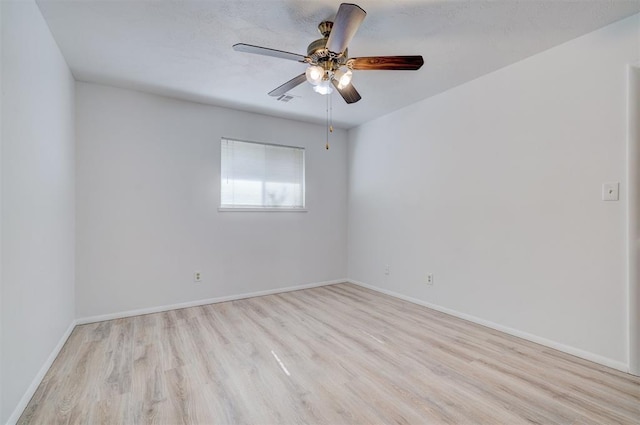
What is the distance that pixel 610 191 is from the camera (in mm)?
2271

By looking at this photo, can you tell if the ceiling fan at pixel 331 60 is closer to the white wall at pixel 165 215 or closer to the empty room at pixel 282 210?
the empty room at pixel 282 210

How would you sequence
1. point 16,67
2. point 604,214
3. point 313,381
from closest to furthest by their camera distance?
point 16,67 → point 313,381 → point 604,214

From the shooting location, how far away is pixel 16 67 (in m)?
1.73

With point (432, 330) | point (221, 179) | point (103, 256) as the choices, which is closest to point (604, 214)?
point (432, 330)

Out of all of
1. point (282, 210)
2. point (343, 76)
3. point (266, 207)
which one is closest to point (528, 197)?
point (343, 76)

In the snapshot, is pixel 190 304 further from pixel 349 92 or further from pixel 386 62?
pixel 386 62

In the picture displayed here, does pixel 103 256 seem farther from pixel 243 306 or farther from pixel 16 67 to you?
pixel 16 67

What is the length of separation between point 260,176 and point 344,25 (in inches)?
111

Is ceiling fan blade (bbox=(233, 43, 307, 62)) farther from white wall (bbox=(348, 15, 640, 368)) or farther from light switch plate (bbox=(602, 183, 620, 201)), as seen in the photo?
light switch plate (bbox=(602, 183, 620, 201))

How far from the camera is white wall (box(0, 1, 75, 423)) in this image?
1.62 metres

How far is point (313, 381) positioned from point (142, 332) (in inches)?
74.2

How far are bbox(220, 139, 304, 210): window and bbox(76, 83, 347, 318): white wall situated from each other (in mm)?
113

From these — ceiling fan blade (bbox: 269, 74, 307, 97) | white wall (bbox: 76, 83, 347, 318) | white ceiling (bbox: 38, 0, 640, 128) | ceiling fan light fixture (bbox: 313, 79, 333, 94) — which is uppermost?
white ceiling (bbox: 38, 0, 640, 128)

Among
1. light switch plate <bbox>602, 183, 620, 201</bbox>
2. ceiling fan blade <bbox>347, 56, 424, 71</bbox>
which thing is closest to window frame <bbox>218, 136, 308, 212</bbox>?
ceiling fan blade <bbox>347, 56, 424, 71</bbox>
